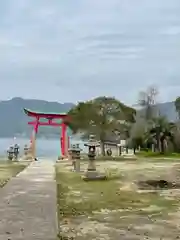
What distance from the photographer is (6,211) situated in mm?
8023

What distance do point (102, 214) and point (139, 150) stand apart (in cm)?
4173

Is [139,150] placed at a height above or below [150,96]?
below

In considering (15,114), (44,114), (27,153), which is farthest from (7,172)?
(15,114)

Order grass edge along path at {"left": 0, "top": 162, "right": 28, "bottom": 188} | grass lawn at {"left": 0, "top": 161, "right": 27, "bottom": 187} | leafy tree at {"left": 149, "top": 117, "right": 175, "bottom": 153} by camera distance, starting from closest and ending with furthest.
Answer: grass edge along path at {"left": 0, "top": 162, "right": 28, "bottom": 188}, grass lawn at {"left": 0, "top": 161, "right": 27, "bottom": 187}, leafy tree at {"left": 149, "top": 117, "right": 175, "bottom": 153}

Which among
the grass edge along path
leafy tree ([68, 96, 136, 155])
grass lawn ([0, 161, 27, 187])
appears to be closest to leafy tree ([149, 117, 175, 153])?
leafy tree ([68, 96, 136, 155])

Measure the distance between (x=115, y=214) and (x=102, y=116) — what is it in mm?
28095

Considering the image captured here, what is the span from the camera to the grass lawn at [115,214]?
22.6 feet

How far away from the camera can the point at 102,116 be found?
36.6m

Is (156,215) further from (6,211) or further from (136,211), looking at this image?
(6,211)

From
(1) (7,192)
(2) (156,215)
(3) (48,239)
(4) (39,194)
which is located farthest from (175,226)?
(1) (7,192)

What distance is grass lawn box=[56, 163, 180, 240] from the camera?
689cm

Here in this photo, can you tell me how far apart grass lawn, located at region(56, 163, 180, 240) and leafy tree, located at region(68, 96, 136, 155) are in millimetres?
23888

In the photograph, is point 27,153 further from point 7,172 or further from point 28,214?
point 28,214

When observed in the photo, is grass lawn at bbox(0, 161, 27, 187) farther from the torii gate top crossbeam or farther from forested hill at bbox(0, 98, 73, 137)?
forested hill at bbox(0, 98, 73, 137)
